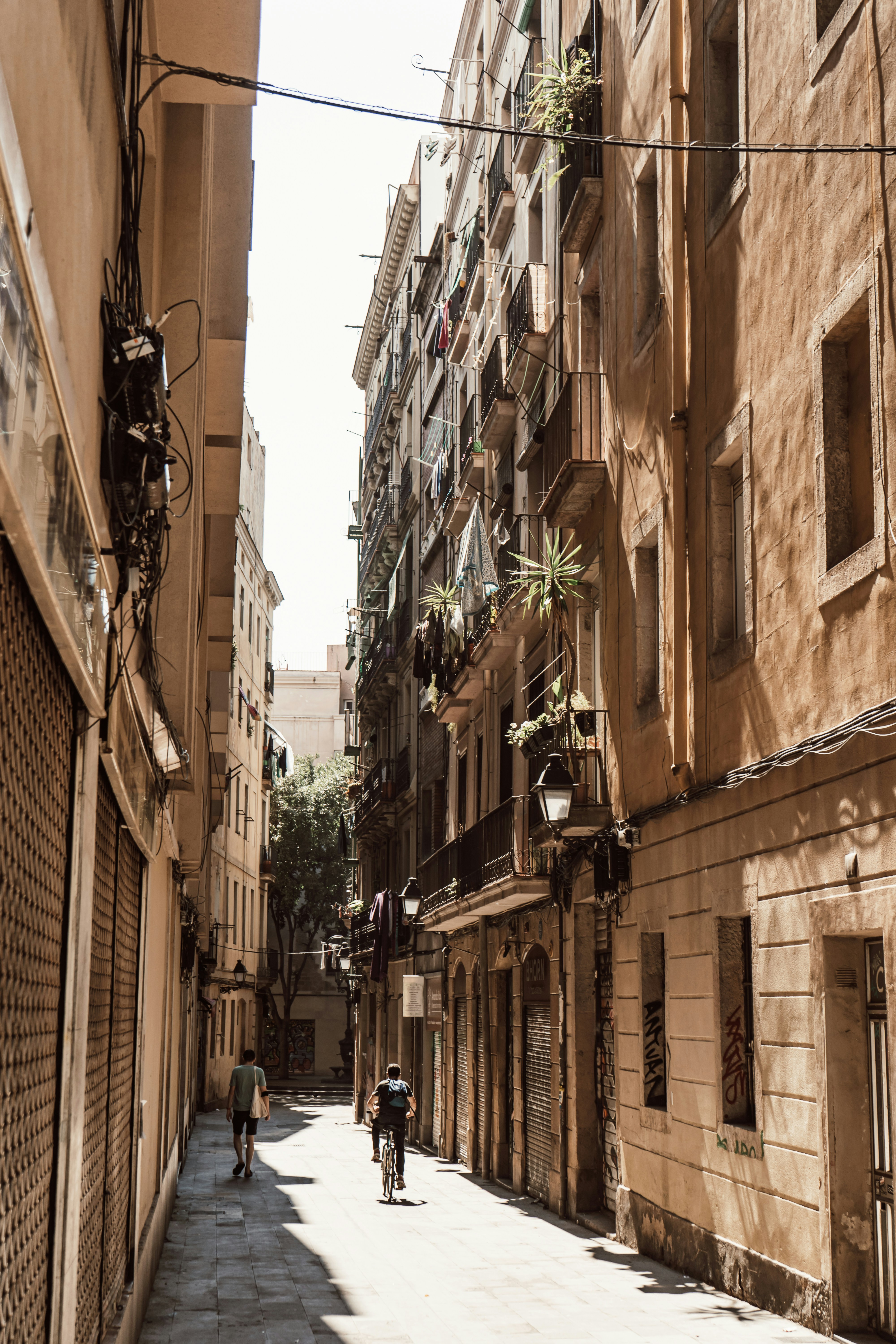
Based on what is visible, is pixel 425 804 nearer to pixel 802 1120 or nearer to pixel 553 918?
pixel 553 918

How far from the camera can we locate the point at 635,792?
14.9m

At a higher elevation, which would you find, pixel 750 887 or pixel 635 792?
pixel 635 792

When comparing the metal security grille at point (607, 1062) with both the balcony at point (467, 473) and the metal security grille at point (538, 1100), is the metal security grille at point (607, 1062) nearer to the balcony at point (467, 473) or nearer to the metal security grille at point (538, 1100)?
the metal security grille at point (538, 1100)

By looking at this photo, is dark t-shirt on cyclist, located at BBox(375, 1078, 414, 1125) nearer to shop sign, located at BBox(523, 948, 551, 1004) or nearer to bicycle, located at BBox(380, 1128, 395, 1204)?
bicycle, located at BBox(380, 1128, 395, 1204)

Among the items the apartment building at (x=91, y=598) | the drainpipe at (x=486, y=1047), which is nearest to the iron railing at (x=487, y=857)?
the drainpipe at (x=486, y=1047)

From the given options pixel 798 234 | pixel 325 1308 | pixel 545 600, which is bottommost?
pixel 325 1308

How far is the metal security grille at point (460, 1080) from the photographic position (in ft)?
86.5

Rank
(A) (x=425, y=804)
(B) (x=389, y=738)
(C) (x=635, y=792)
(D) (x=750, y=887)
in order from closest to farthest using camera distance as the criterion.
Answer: (D) (x=750, y=887)
(C) (x=635, y=792)
(A) (x=425, y=804)
(B) (x=389, y=738)

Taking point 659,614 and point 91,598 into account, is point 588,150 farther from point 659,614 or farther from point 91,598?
point 91,598

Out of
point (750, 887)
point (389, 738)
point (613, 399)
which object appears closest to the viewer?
point (750, 887)

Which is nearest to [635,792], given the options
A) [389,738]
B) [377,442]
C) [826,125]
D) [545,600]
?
[545,600]

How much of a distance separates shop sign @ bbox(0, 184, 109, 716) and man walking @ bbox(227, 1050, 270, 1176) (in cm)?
1887

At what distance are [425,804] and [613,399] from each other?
60.0 feet

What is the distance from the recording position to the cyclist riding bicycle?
764 inches
